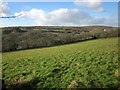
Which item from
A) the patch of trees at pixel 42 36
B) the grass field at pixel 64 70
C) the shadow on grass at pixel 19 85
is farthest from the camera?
the patch of trees at pixel 42 36

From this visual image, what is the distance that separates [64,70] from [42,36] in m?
12.8

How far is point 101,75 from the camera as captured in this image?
15.8 metres

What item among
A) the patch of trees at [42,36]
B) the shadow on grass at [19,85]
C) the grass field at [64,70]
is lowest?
the shadow on grass at [19,85]

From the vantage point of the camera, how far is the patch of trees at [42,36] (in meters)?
27.3

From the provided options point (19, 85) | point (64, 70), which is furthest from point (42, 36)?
point (19, 85)

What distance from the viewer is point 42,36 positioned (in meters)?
29.3

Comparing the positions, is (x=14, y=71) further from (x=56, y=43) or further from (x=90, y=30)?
(x=90, y=30)

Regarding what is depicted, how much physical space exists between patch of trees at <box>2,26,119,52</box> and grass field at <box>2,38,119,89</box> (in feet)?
20.4

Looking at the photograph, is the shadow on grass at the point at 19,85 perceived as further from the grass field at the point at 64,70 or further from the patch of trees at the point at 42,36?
the patch of trees at the point at 42,36

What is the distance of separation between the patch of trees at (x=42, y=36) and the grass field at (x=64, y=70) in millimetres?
6224

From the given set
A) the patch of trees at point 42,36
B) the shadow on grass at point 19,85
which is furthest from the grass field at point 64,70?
the patch of trees at point 42,36

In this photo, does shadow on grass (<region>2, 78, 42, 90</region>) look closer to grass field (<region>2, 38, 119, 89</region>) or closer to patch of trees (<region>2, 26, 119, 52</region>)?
grass field (<region>2, 38, 119, 89</region>)

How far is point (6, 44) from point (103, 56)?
44.6ft

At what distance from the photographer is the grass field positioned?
582 inches
